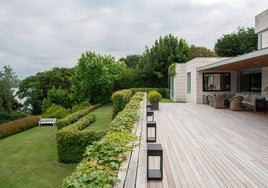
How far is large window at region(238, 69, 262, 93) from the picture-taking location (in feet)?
42.1

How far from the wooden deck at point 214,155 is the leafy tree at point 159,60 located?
56.8ft

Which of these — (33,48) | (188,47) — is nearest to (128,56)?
(188,47)

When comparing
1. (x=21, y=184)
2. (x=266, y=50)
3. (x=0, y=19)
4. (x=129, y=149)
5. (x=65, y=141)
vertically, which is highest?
(x=0, y=19)

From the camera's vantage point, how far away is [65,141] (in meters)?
8.34

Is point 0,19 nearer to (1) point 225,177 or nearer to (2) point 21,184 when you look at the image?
(2) point 21,184

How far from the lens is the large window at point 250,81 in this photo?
12844 mm

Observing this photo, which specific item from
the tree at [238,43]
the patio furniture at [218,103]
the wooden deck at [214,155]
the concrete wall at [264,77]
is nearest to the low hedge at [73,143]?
the wooden deck at [214,155]

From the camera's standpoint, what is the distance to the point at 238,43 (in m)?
30.7

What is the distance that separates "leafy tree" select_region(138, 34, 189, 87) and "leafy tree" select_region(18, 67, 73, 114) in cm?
1184

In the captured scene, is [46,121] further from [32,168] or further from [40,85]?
[40,85]

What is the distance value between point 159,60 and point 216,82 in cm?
1018

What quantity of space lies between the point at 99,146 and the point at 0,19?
15.9 metres

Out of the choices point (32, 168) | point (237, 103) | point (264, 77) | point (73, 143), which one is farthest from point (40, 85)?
point (264, 77)

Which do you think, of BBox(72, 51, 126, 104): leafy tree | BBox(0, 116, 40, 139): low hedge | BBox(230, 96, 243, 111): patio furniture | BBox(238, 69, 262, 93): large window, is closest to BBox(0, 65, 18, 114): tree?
BBox(72, 51, 126, 104): leafy tree
